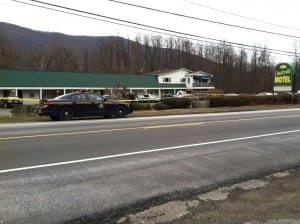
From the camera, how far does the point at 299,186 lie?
649cm

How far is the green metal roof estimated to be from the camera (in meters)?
52.7

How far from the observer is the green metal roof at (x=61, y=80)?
2076 inches

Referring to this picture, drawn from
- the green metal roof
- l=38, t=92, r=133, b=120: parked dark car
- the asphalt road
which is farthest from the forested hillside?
the asphalt road

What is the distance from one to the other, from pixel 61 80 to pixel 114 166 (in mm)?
51623

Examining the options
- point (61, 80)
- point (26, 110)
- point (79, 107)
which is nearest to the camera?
point (79, 107)

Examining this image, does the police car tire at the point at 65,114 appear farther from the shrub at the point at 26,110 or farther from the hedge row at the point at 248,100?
the hedge row at the point at 248,100

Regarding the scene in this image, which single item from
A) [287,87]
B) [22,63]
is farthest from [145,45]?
[287,87]

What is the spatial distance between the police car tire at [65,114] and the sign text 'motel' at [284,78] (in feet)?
113

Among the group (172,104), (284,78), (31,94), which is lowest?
(172,104)

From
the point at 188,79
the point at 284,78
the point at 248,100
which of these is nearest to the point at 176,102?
the point at 248,100

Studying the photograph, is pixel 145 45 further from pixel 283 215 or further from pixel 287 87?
pixel 283 215

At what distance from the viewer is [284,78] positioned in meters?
46.5

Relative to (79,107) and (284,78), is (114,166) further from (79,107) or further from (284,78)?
(284,78)

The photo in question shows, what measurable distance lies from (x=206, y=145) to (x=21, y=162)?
5.30 meters
